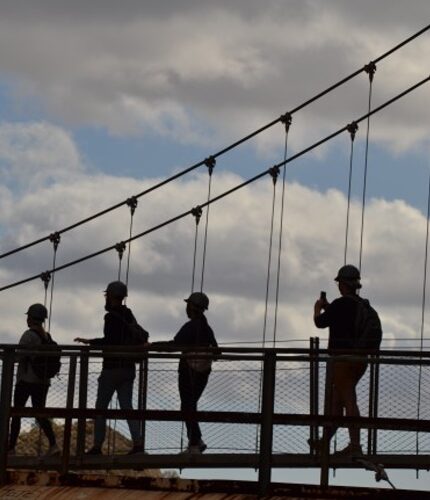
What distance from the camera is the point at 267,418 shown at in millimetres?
Result: 17703

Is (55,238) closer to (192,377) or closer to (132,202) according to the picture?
(132,202)

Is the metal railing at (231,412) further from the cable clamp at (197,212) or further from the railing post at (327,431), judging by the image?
the cable clamp at (197,212)

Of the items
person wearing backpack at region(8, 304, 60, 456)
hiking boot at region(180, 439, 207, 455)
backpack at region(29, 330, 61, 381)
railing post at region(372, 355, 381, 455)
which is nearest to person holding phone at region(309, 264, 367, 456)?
railing post at region(372, 355, 381, 455)

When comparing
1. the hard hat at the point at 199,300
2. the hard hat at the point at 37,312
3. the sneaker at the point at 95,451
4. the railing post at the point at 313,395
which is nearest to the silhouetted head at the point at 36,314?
the hard hat at the point at 37,312

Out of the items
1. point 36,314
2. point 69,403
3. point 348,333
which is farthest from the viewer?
point 36,314

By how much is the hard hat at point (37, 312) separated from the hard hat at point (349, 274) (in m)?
3.97

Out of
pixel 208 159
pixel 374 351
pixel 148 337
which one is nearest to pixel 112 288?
pixel 148 337

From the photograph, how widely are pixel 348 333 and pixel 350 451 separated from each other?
4.08 ft

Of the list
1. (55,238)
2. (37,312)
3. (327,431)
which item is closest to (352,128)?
(55,238)

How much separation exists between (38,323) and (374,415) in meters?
4.57

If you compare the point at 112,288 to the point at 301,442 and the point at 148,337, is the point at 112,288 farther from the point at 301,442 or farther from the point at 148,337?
the point at 301,442

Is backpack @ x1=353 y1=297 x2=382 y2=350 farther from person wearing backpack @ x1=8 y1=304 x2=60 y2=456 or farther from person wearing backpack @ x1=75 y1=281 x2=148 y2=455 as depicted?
person wearing backpack @ x1=8 y1=304 x2=60 y2=456

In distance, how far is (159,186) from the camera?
3247 centimetres

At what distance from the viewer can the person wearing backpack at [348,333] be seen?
19.0 metres
